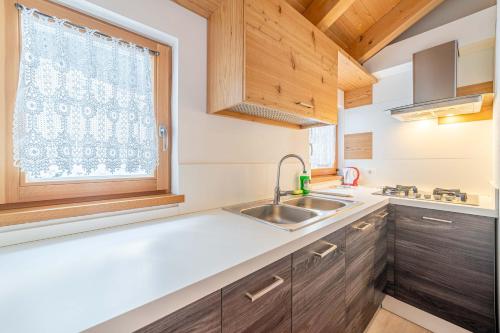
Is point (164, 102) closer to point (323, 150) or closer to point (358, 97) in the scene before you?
point (323, 150)

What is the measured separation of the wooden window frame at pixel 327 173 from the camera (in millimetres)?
2305

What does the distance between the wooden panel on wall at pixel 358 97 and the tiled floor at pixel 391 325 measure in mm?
2130

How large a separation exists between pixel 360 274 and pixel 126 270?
1330mm

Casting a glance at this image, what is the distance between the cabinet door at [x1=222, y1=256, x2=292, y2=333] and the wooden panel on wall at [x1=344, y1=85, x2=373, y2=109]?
7.80 feet

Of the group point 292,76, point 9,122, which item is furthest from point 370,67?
point 9,122

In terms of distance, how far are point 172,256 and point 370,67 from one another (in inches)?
106

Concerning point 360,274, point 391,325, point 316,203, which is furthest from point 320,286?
point 391,325

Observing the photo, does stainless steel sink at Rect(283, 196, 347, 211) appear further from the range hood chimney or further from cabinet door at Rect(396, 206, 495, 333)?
the range hood chimney

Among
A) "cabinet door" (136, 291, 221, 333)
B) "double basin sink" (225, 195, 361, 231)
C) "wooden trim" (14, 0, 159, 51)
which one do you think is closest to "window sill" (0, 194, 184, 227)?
"double basin sink" (225, 195, 361, 231)

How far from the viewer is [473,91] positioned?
1729mm

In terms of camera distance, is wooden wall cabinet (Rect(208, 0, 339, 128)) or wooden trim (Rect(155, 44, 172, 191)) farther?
wooden trim (Rect(155, 44, 172, 191))

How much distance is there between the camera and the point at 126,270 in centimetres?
56

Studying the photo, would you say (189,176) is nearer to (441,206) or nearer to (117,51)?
(117,51)

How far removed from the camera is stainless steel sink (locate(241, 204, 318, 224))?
1.33 metres
